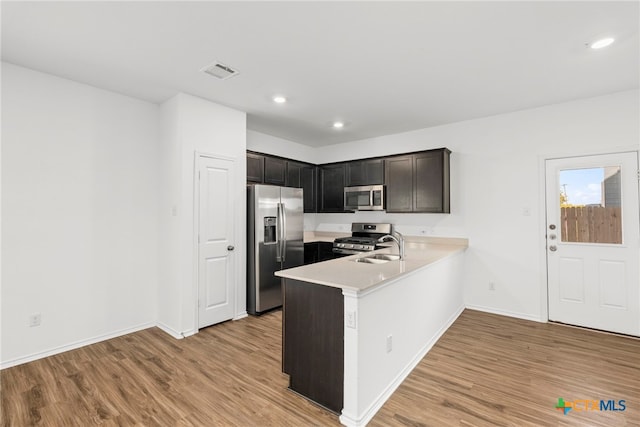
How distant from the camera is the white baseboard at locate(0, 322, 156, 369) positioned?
2.68 meters

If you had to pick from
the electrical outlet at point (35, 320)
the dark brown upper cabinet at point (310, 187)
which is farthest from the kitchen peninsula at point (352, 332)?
the dark brown upper cabinet at point (310, 187)

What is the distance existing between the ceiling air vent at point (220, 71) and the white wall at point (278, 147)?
73.9 inches

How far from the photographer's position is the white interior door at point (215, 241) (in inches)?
139

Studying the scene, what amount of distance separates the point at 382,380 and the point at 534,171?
336cm

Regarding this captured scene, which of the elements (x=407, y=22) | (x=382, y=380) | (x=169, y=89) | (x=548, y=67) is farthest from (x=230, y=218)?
(x=548, y=67)

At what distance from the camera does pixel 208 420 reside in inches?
77.6

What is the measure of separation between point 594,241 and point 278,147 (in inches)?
183

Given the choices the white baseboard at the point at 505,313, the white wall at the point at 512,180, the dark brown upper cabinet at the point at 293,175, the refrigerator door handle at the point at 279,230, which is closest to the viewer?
the white wall at the point at 512,180

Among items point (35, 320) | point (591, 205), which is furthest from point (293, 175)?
point (591, 205)

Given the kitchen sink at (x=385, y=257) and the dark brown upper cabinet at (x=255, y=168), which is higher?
the dark brown upper cabinet at (x=255, y=168)

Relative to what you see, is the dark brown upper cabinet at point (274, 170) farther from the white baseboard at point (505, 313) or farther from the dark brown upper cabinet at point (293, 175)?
the white baseboard at point (505, 313)

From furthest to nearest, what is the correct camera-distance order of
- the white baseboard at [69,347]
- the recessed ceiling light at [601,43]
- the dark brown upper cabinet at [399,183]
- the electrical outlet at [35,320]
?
the dark brown upper cabinet at [399,183] < the electrical outlet at [35,320] < the white baseboard at [69,347] < the recessed ceiling light at [601,43]

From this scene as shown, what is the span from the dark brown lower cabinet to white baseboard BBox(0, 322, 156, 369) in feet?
7.31

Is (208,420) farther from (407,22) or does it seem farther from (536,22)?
(536,22)
